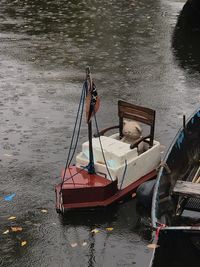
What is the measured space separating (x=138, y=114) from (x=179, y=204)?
243 centimetres

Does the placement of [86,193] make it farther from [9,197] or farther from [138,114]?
[138,114]

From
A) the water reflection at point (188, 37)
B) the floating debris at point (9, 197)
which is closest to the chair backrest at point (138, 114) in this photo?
the floating debris at point (9, 197)

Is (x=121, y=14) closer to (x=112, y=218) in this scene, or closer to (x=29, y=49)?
(x=29, y=49)

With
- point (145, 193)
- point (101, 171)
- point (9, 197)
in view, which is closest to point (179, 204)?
point (145, 193)

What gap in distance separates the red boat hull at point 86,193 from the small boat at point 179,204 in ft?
3.57

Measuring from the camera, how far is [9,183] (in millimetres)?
9141

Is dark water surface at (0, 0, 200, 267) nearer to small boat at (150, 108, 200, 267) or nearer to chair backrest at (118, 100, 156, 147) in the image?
small boat at (150, 108, 200, 267)

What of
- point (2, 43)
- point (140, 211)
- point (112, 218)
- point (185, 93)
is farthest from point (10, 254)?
point (2, 43)

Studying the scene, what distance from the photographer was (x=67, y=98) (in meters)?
13.7

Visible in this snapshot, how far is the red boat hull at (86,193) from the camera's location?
792 cm

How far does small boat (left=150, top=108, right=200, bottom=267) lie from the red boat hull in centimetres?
109

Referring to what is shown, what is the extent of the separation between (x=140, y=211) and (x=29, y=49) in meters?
12.4

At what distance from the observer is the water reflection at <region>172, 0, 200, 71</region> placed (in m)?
17.8

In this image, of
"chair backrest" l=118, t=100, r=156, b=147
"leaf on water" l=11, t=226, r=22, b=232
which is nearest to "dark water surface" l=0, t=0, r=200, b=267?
"leaf on water" l=11, t=226, r=22, b=232
